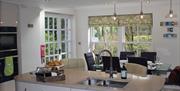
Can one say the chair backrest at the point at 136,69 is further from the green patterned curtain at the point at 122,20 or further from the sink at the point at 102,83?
the green patterned curtain at the point at 122,20

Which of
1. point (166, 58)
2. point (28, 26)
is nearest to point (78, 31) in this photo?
point (28, 26)

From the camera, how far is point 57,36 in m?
7.84

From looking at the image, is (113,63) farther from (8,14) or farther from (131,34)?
(8,14)

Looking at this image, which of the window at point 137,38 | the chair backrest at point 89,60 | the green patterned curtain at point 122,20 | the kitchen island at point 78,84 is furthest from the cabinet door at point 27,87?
the window at point 137,38

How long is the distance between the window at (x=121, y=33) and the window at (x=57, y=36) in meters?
0.94

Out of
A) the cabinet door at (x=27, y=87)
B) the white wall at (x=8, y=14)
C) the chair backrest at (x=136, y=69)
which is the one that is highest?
the white wall at (x=8, y=14)

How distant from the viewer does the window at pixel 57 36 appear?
7348mm

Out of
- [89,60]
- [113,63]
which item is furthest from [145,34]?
[113,63]

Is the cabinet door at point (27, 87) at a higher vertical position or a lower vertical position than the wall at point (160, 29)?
lower

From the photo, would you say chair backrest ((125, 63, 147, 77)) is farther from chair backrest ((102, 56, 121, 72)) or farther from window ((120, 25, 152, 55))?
window ((120, 25, 152, 55))

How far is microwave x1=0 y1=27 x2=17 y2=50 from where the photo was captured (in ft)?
16.1

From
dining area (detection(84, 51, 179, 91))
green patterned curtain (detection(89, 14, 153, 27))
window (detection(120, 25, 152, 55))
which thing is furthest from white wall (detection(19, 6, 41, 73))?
window (detection(120, 25, 152, 55))

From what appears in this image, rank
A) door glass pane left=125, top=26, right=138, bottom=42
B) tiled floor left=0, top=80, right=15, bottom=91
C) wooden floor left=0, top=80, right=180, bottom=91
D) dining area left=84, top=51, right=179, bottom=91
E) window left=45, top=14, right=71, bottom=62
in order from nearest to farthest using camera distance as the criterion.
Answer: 1. dining area left=84, top=51, right=179, bottom=91
2. wooden floor left=0, top=80, right=180, bottom=91
3. tiled floor left=0, top=80, right=15, bottom=91
4. window left=45, top=14, right=71, bottom=62
5. door glass pane left=125, top=26, right=138, bottom=42

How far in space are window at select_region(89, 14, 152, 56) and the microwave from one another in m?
3.51
